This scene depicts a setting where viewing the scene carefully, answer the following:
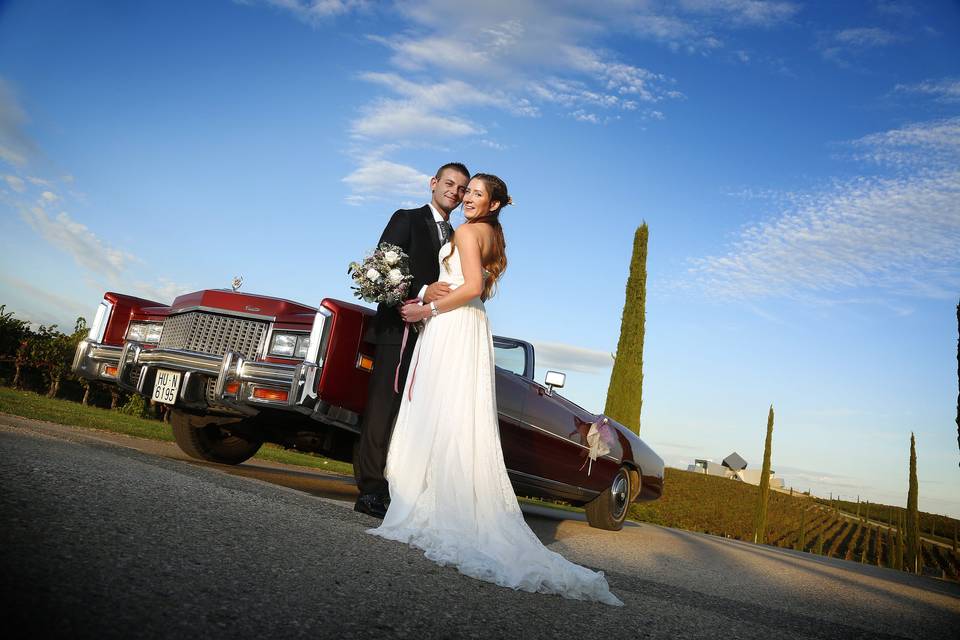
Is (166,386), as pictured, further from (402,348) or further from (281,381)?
(402,348)

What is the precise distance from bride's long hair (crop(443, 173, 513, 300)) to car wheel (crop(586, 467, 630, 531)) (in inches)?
147

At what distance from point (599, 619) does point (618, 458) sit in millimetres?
4715

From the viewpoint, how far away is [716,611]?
3.00m

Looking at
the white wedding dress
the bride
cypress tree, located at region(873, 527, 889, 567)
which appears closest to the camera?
the white wedding dress

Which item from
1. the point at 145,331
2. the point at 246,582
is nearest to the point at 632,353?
the point at 145,331

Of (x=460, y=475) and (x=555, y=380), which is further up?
(x=555, y=380)

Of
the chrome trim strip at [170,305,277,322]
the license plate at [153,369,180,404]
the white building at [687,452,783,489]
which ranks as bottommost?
the license plate at [153,369,180,404]

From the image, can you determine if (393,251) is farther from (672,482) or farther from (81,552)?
(672,482)

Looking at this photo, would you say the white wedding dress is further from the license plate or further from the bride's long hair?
the license plate

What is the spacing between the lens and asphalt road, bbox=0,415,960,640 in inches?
59.1

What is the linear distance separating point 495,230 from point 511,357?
218cm

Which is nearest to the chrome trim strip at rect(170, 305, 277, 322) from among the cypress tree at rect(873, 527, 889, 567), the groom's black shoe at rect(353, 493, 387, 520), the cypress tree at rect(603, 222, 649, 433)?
the groom's black shoe at rect(353, 493, 387, 520)

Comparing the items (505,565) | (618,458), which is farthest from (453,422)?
(618,458)

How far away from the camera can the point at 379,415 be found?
3.89 meters
